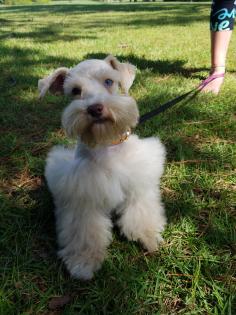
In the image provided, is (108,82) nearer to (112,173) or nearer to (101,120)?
(101,120)

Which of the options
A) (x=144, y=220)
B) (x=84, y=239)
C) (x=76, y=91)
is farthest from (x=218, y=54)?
(x=84, y=239)

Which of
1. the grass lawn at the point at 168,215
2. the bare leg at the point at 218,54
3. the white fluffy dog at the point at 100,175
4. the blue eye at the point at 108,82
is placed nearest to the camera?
the grass lawn at the point at 168,215

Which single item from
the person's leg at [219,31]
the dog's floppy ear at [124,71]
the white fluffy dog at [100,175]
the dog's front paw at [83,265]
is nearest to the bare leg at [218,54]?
the person's leg at [219,31]

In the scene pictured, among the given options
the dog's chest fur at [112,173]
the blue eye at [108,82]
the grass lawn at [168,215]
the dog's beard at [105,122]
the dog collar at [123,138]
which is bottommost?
the grass lawn at [168,215]

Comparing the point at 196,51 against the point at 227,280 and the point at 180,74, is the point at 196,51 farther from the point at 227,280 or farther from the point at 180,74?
the point at 227,280

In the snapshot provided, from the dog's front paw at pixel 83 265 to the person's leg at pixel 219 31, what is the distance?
2.87 m

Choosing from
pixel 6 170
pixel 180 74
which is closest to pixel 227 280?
pixel 6 170

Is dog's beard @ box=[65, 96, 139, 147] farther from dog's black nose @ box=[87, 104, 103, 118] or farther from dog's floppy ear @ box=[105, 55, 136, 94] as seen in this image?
dog's floppy ear @ box=[105, 55, 136, 94]

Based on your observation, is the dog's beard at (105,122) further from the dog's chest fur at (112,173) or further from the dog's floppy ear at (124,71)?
the dog's floppy ear at (124,71)

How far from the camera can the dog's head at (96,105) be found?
2.09m

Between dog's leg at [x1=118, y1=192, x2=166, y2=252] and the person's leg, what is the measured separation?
7.88 feet

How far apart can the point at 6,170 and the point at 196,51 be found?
488 cm

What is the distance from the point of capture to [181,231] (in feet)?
7.98

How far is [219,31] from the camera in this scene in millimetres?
4344
